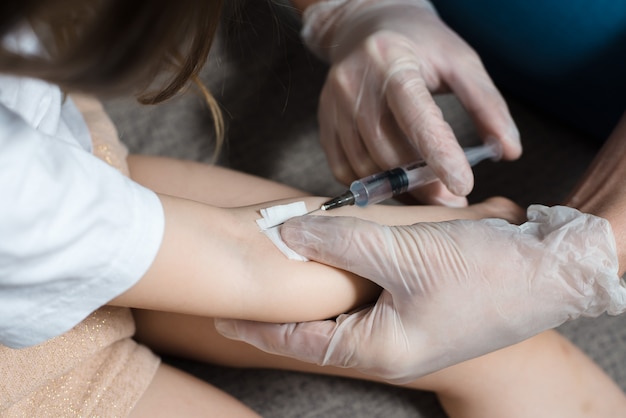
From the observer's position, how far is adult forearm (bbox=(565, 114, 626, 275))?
0.89 meters

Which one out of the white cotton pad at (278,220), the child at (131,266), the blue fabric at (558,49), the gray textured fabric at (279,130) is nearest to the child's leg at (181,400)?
the child at (131,266)

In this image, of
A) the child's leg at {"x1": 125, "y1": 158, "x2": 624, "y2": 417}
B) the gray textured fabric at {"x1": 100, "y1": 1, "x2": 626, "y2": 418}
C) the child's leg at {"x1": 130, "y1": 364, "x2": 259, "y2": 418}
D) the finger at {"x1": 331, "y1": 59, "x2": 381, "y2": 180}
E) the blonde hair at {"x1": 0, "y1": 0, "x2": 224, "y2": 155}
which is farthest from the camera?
the gray textured fabric at {"x1": 100, "y1": 1, "x2": 626, "y2": 418}

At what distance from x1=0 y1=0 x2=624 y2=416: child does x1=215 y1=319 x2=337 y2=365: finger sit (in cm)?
2

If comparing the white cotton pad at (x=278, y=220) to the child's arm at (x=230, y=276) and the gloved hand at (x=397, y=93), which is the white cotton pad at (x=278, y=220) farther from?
the gloved hand at (x=397, y=93)

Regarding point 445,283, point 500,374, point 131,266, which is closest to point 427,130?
point 445,283

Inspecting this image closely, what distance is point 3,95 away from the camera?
74 cm

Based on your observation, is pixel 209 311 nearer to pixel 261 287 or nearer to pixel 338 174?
pixel 261 287

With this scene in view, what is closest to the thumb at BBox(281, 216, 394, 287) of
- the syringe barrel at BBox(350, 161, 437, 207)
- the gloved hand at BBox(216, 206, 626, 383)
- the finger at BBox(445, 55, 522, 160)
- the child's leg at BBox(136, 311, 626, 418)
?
the gloved hand at BBox(216, 206, 626, 383)

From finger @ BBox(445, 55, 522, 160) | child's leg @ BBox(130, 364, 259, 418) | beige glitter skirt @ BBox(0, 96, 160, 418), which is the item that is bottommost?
child's leg @ BBox(130, 364, 259, 418)

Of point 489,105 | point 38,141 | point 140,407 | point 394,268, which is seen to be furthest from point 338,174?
point 38,141

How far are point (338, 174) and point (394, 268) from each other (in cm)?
38

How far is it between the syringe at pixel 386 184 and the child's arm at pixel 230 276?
0.11m

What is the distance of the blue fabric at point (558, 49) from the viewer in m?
1.13

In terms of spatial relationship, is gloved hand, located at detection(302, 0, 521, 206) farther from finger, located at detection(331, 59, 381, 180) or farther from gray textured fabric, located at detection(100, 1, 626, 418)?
gray textured fabric, located at detection(100, 1, 626, 418)
